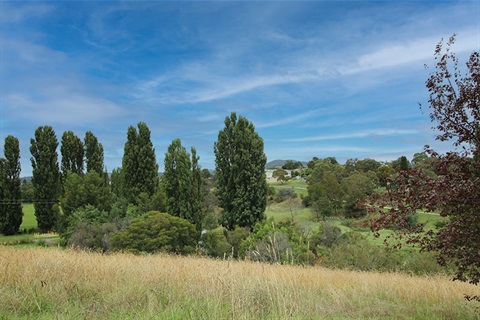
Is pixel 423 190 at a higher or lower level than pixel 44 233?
higher

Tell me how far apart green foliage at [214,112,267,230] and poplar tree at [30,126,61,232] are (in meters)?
22.6

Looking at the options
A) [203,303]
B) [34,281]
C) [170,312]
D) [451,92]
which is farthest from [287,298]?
[451,92]

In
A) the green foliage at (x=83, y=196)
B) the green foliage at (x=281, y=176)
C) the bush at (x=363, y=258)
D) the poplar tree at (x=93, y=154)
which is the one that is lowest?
the bush at (x=363, y=258)

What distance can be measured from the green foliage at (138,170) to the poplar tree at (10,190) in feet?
49.5

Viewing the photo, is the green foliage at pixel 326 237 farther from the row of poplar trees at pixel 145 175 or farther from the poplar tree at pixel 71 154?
the poplar tree at pixel 71 154

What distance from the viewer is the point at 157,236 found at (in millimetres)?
23016

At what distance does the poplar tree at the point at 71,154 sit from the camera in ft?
142

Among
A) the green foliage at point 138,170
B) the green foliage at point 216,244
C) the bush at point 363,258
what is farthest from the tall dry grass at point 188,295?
the green foliage at point 138,170

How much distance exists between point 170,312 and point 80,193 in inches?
1313

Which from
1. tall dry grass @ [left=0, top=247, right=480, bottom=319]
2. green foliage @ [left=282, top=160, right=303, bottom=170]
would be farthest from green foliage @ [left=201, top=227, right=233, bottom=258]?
green foliage @ [left=282, top=160, right=303, bottom=170]

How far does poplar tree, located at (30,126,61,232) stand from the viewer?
40438mm

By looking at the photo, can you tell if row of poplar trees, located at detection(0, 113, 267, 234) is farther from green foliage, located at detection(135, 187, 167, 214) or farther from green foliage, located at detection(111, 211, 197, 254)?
green foliage, located at detection(111, 211, 197, 254)

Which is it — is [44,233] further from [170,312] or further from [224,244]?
[170,312]

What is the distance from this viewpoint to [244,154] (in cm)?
2900
